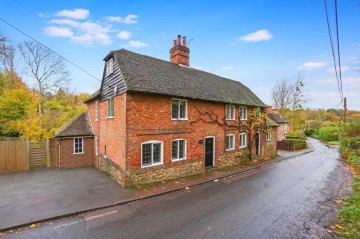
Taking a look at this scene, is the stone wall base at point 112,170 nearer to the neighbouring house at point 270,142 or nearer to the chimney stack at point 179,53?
the chimney stack at point 179,53

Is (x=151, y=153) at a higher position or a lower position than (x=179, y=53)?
lower

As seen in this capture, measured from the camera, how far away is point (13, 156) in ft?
43.1

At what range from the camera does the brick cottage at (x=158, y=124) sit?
10492 mm

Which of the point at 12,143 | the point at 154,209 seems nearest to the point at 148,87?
the point at 154,209

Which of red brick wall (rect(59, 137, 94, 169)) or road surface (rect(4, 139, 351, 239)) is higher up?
red brick wall (rect(59, 137, 94, 169))

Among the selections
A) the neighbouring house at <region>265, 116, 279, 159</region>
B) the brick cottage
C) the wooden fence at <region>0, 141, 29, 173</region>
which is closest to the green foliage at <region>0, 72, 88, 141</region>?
the wooden fence at <region>0, 141, 29, 173</region>

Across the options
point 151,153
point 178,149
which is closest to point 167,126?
point 178,149

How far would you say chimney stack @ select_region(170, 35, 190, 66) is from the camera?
16.7 meters

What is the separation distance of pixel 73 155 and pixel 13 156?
146 inches

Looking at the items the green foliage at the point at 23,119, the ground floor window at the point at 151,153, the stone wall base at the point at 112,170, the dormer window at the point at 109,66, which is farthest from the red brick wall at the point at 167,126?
the green foliage at the point at 23,119

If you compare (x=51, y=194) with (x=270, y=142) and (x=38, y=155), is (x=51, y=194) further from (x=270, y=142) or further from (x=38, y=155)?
(x=270, y=142)

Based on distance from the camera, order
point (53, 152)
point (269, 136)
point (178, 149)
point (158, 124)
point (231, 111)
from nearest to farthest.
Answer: point (158, 124) → point (178, 149) → point (53, 152) → point (231, 111) → point (269, 136)

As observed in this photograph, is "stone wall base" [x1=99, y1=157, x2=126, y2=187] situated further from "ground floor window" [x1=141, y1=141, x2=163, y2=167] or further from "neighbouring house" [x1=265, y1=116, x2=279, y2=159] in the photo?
"neighbouring house" [x1=265, y1=116, x2=279, y2=159]

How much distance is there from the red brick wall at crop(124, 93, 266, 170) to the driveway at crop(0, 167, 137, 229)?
1.97 meters
